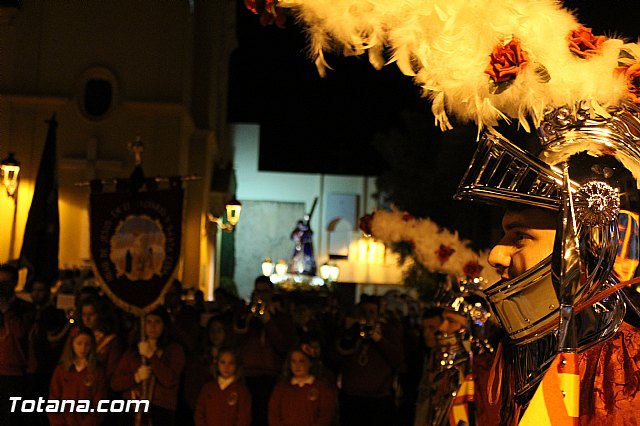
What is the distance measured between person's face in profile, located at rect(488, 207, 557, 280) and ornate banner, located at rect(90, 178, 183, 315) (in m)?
5.54

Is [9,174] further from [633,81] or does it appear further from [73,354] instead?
[633,81]

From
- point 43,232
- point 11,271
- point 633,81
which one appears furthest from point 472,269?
point 43,232

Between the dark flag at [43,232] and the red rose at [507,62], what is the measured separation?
7076mm

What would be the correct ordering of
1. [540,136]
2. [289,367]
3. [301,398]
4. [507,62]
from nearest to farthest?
[507,62], [540,136], [301,398], [289,367]

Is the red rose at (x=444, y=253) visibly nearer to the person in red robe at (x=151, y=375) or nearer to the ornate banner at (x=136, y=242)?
the person in red robe at (x=151, y=375)

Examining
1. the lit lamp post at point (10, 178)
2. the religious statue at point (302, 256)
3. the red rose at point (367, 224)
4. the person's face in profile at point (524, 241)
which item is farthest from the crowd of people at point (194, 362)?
the religious statue at point (302, 256)

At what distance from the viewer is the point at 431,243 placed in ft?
20.7

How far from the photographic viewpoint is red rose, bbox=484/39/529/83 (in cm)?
246

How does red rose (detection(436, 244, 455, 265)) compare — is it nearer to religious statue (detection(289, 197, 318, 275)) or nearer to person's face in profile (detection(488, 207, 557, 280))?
person's face in profile (detection(488, 207, 557, 280))

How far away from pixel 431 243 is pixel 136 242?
313 cm

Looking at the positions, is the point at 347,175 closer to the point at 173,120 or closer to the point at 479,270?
the point at 173,120

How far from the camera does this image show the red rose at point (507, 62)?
8.09 ft

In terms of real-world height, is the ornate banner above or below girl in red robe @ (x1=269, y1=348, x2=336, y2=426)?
above

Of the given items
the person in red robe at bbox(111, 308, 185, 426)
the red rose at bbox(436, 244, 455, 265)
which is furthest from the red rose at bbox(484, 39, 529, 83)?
the person in red robe at bbox(111, 308, 185, 426)
